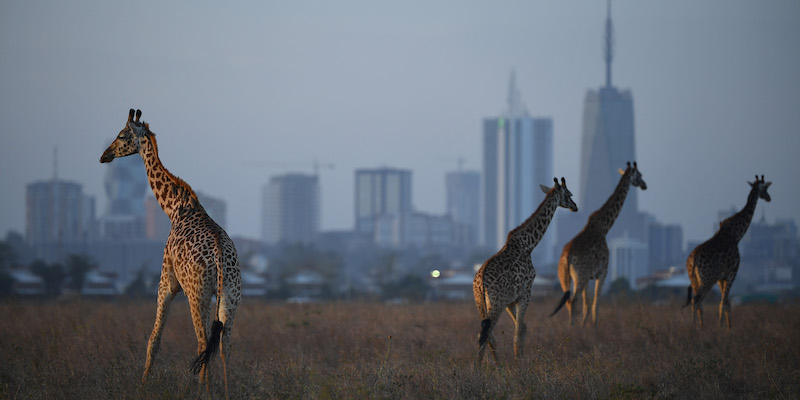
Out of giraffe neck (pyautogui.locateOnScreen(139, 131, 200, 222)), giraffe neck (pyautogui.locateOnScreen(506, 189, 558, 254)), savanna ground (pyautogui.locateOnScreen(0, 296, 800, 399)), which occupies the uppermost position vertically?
giraffe neck (pyautogui.locateOnScreen(139, 131, 200, 222))

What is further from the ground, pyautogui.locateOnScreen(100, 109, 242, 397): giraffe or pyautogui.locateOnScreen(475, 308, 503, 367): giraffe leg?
pyautogui.locateOnScreen(100, 109, 242, 397): giraffe

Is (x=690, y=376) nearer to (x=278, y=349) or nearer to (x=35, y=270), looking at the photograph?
(x=278, y=349)

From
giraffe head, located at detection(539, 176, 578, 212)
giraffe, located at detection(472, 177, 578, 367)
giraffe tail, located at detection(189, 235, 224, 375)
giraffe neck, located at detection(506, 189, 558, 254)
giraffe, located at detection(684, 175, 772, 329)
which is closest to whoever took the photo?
giraffe tail, located at detection(189, 235, 224, 375)

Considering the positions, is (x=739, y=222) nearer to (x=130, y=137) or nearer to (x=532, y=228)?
(x=532, y=228)

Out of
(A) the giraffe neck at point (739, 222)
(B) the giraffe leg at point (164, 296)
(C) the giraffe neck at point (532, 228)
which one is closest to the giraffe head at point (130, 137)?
(B) the giraffe leg at point (164, 296)

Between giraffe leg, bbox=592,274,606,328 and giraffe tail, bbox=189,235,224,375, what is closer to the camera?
giraffe tail, bbox=189,235,224,375

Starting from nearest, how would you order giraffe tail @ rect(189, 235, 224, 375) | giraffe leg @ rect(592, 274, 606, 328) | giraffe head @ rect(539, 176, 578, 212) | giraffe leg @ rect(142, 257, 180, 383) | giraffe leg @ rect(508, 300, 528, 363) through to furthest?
giraffe tail @ rect(189, 235, 224, 375) → giraffe leg @ rect(142, 257, 180, 383) → giraffe leg @ rect(508, 300, 528, 363) → giraffe head @ rect(539, 176, 578, 212) → giraffe leg @ rect(592, 274, 606, 328)

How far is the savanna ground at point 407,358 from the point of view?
40.9 ft

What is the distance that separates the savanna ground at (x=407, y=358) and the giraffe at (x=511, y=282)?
0.51 metres

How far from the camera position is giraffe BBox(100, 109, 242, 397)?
39.0 feet

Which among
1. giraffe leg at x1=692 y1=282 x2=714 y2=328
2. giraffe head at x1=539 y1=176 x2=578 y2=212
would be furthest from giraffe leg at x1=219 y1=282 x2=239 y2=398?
giraffe leg at x1=692 y1=282 x2=714 y2=328

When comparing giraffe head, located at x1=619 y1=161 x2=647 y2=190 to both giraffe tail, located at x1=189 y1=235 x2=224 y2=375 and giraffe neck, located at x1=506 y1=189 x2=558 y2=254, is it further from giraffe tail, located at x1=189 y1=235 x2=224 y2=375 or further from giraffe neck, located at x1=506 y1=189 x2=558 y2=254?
giraffe tail, located at x1=189 y1=235 x2=224 y2=375

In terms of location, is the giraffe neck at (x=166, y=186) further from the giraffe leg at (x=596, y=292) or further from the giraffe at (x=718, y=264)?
the giraffe at (x=718, y=264)

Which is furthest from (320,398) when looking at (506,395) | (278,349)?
(278,349)
